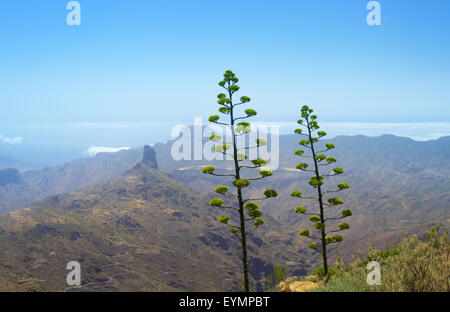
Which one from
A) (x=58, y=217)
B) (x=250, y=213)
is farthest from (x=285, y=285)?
(x=58, y=217)

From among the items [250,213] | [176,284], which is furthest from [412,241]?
[176,284]

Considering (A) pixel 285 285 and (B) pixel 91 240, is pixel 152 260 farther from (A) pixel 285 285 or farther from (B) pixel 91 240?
(A) pixel 285 285

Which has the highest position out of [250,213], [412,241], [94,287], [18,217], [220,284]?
[250,213]

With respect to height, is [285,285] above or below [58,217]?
above

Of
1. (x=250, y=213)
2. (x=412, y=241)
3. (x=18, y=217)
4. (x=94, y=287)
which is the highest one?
(x=250, y=213)

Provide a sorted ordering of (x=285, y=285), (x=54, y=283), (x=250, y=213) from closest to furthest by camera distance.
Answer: (x=285, y=285) → (x=250, y=213) → (x=54, y=283)
